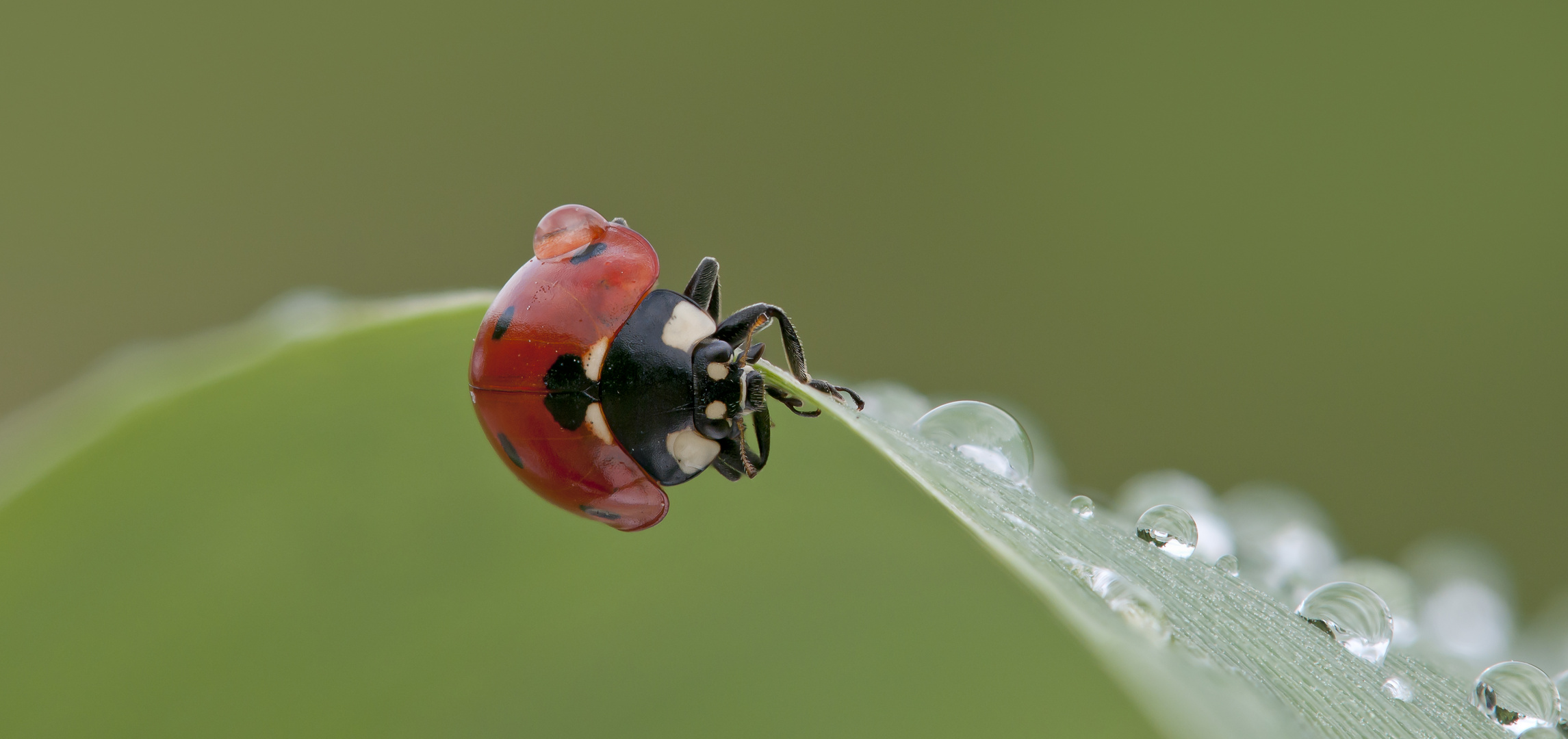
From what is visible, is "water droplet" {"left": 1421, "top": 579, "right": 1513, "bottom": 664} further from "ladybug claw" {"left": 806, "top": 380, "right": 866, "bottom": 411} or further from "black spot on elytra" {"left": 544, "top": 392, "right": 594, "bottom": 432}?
"black spot on elytra" {"left": 544, "top": 392, "right": 594, "bottom": 432}

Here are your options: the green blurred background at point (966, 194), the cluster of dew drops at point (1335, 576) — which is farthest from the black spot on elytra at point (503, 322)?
the green blurred background at point (966, 194)

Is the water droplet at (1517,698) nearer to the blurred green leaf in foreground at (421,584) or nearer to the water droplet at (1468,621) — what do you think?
the blurred green leaf in foreground at (421,584)

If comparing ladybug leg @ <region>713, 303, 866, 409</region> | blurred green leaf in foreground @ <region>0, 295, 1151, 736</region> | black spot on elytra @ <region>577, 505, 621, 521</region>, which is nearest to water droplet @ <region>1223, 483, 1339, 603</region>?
blurred green leaf in foreground @ <region>0, 295, 1151, 736</region>

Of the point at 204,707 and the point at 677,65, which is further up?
the point at 677,65

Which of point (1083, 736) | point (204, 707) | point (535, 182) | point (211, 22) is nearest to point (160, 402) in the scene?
point (204, 707)

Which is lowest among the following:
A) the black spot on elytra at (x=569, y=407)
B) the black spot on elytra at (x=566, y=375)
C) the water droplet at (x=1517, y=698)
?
the water droplet at (x=1517, y=698)

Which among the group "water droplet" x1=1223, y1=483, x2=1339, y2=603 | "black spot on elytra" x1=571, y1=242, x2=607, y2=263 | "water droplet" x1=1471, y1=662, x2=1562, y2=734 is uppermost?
"black spot on elytra" x1=571, y1=242, x2=607, y2=263

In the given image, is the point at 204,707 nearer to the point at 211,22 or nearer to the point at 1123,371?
the point at 1123,371

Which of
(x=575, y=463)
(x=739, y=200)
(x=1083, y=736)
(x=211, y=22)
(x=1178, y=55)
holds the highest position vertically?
(x=211, y=22)
